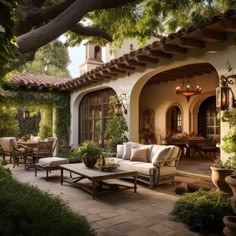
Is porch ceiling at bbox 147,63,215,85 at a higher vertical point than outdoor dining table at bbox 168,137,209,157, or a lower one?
higher

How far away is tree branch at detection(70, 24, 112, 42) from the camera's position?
20.0ft

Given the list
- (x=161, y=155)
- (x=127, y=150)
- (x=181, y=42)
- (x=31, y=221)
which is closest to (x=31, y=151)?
(x=127, y=150)

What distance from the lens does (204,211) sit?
3.94 metres

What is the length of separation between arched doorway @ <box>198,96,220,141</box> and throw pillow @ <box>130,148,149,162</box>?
4385 mm

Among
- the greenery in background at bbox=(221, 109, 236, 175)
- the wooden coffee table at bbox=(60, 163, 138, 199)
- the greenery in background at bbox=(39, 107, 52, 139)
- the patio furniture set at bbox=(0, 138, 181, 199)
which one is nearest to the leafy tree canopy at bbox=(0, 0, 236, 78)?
the greenery in background at bbox=(221, 109, 236, 175)

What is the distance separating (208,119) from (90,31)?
631 centimetres

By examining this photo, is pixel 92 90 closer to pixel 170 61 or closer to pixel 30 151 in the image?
pixel 30 151

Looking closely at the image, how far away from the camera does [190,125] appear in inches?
419

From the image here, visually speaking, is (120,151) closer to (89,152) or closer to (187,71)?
(89,152)

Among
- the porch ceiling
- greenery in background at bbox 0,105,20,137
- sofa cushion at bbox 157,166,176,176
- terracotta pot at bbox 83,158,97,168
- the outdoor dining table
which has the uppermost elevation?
the porch ceiling

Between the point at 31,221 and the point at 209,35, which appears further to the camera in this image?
the point at 209,35

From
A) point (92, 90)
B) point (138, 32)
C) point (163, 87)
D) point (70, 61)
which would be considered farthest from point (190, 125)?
point (70, 61)

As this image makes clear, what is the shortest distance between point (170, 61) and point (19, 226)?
5.55m

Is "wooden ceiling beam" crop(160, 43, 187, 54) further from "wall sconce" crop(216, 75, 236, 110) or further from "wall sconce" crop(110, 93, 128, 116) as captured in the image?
"wall sconce" crop(110, 93, 128, 116)
